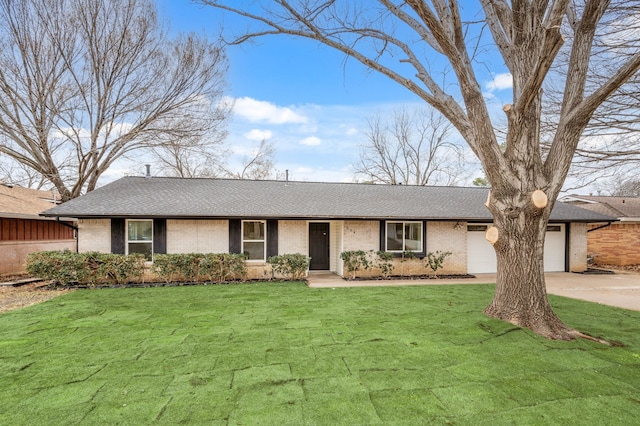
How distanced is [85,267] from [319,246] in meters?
7.45

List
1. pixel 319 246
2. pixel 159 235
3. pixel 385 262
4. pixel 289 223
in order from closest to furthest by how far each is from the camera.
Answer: pixel 159 235 → pixel 289 223 → pixel 385 262 → pixel 319 246

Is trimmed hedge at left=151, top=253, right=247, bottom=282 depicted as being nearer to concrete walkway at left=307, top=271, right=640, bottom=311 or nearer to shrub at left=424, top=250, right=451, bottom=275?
concrete walkway at left=307, top=271, right=640, bottom=311

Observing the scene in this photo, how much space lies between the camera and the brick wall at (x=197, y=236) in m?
10.6

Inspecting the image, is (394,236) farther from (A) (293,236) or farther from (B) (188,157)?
(B) (188,157)

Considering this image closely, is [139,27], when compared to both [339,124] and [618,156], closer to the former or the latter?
[339,124]

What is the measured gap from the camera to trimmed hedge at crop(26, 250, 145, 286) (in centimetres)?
934

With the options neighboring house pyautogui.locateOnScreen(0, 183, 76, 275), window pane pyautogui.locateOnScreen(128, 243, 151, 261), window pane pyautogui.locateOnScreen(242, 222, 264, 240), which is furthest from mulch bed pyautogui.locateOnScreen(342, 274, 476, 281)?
neighboring house pyautogui.locateOnScreen(0, 183, 76, 275)

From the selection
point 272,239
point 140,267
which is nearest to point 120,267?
point 140,267

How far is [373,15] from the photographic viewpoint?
5.97 metres

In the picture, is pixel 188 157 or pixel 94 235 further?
pixel 188 157

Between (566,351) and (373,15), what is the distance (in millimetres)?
6216

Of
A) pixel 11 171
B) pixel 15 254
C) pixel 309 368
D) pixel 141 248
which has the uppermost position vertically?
pixel 11 171

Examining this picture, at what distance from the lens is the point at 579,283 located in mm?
10258

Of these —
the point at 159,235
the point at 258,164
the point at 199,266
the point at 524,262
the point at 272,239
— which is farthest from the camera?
the point at 258,164
